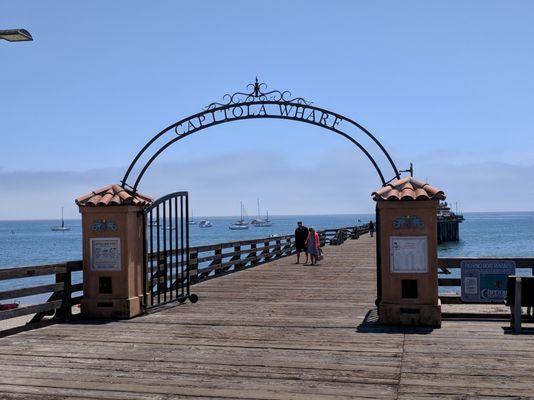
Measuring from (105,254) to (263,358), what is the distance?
421 cm

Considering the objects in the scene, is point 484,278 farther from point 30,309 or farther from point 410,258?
point 30,309

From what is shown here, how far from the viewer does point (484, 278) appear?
33.1 feet

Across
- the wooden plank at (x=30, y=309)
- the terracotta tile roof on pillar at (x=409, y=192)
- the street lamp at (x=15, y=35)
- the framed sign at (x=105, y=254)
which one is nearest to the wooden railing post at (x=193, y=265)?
the framed sign at (x=105, y=254)

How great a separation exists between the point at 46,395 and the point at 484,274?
22.4 ft

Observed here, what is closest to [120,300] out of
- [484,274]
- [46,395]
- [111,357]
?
[111,357]

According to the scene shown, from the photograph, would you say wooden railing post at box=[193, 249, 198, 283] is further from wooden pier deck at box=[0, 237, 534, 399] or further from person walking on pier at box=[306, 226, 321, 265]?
person walking on pier at box=[306, 226, 321, 265]

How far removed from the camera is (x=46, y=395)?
6.05m

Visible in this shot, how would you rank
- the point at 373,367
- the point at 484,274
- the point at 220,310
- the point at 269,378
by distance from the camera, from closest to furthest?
the point at 269,378 < the point at 373,367 < the point at 484,274 < the point at 220,310

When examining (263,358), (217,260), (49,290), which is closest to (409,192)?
(263,358)

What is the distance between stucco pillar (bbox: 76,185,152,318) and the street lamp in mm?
3027

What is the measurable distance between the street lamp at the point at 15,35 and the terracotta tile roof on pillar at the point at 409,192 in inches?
212

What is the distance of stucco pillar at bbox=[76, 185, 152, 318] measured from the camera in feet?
34.6

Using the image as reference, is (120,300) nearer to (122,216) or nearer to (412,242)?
(122,216)

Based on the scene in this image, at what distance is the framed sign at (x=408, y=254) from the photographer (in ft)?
31.5
